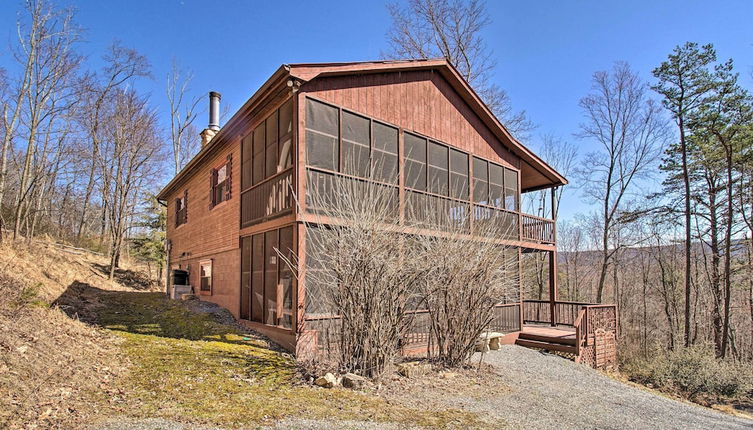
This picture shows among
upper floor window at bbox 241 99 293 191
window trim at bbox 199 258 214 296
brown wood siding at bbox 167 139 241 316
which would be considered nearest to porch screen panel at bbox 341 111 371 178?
upper floor window at bbox 241 99 293 191

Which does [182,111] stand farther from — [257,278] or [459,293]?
[459,293]

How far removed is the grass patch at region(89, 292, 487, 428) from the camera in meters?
5.11

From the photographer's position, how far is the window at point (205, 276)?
1382 centimetres

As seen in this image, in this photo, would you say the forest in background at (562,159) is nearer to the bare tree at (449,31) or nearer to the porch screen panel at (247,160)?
the bare tree at (449,31)

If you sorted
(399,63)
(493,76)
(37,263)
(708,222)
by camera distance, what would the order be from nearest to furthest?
(399,63) < (37,263) < (708,222) < (493,76)

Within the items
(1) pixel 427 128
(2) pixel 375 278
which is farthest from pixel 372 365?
(1) pixel 427 128

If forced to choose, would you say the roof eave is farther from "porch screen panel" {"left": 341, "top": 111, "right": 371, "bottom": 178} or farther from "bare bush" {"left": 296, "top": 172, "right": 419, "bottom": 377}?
"bare bush" {"left": 296, "top": 172, "right": 419, "bottom": 377}

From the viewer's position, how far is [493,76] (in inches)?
936

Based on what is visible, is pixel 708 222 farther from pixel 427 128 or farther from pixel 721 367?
pixel 427 128

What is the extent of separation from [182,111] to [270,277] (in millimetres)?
27030

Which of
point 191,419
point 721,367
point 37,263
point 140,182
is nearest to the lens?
point 191,419

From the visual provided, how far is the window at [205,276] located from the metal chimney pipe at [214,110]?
6.66 meters

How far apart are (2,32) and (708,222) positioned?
104ft

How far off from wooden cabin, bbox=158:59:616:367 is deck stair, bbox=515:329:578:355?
3 centimetres
